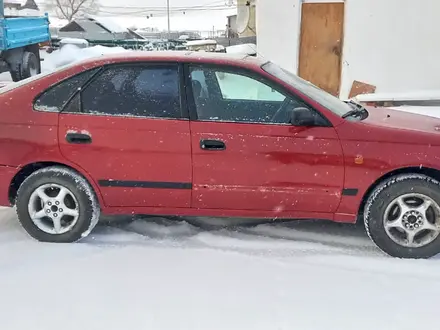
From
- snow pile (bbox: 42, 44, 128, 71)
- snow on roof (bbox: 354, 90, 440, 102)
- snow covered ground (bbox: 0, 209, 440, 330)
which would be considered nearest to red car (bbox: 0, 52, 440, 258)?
snow covered ground (bbox: 0, 209, 440, 330)

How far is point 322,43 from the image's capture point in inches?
431

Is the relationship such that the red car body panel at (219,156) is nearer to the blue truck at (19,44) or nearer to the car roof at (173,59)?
the car roof at (173,59)

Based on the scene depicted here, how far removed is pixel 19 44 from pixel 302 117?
11.6 meters

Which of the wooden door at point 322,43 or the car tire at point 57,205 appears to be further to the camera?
the wooden door at point 322,43


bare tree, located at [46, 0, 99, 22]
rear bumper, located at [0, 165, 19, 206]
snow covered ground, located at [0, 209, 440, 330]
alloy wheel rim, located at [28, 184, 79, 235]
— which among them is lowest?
snow covered ground, located at [0, 209, 440, 330]

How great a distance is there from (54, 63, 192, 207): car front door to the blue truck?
9.23 m

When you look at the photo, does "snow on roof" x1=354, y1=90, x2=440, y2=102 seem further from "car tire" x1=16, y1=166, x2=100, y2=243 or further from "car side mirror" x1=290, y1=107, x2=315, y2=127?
"car tire" x1=16, y1=166, x2=100, y2=243

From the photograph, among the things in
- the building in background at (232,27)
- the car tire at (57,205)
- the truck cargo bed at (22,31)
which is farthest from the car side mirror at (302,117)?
the building in background at (232,27)

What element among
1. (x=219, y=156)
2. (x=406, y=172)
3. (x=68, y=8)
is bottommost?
(x=406, y=172)

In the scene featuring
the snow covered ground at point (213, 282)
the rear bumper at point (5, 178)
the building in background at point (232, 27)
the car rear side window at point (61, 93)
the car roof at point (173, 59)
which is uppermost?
the building in background at point (232, 27)

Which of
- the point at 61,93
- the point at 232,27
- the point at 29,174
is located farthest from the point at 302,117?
the point at 232,27

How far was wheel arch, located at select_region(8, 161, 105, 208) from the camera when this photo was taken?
4.03 m

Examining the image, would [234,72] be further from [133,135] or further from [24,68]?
[24,68]

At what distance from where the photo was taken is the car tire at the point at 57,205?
3.99m
